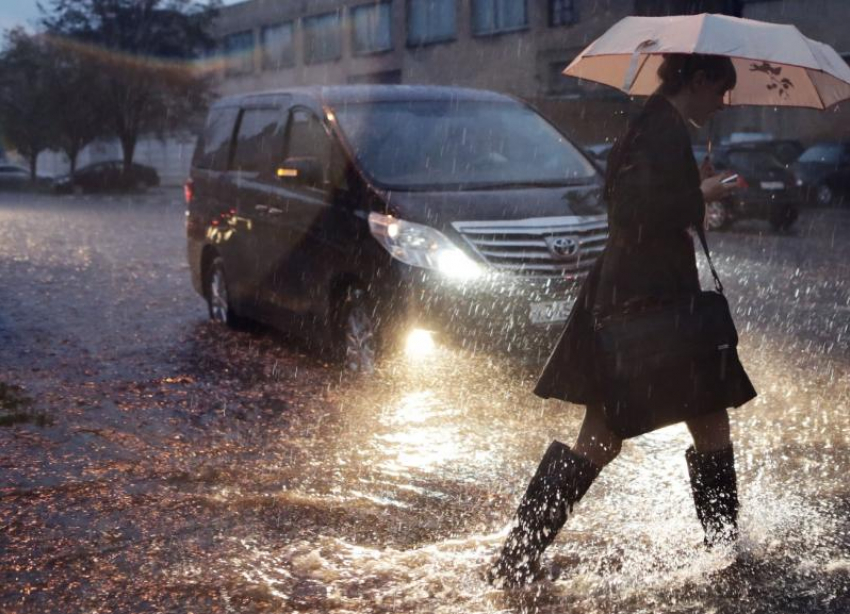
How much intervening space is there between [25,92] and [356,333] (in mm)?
51725

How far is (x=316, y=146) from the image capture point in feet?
25.9

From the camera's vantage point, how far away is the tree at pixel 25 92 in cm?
5438

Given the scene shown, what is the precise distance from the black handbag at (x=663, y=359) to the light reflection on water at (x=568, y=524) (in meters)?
0.58

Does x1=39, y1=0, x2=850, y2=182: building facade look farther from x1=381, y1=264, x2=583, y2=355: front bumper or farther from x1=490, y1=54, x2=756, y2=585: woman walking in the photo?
x1=490, y1=54, x2=756, y2=585: woman walking

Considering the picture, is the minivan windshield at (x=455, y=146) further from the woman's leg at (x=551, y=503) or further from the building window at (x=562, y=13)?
the building window at (x=562, y=13)

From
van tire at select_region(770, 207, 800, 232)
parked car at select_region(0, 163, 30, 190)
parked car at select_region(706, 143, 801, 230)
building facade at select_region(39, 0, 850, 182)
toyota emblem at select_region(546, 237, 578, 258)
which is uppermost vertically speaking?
building facade at select_region(39, 0, 850, 182)

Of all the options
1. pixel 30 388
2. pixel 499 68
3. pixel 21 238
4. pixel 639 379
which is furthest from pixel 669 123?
pixel 499 68

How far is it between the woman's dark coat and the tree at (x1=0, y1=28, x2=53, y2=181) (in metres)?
53.5

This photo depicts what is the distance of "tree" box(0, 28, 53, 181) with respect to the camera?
54.4 m

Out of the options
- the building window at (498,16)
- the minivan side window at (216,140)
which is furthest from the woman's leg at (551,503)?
the building window at (498,16)

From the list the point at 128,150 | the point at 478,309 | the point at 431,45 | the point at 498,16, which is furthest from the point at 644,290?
the point at 128,150

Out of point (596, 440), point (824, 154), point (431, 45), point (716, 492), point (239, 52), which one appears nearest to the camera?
point (596, 440)

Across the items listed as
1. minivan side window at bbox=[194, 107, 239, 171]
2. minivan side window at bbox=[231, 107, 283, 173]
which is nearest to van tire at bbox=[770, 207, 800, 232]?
minivan side window at bbox=[194, 107, 239, 171]

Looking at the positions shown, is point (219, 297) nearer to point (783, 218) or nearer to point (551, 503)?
point (551, 503)
